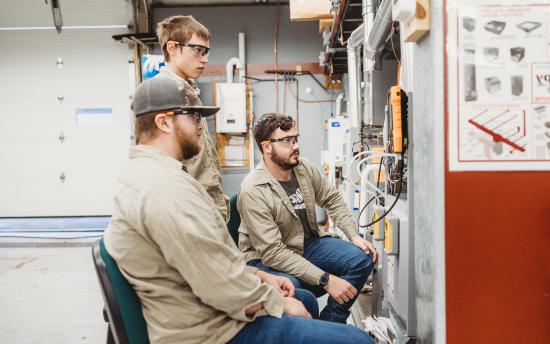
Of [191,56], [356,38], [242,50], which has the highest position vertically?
[242,50]

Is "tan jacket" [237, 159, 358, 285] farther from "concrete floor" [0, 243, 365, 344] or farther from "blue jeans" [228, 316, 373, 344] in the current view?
"concrete floor" [0, 243, 365, 344]

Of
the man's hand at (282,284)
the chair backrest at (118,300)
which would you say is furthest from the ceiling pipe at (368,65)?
the chair backrest at (118,300)

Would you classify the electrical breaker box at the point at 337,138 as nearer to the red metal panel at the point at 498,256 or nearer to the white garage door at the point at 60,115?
the red metal panel at the point at 498,256

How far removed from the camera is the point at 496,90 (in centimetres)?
123

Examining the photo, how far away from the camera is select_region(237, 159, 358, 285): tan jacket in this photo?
82.5 inches

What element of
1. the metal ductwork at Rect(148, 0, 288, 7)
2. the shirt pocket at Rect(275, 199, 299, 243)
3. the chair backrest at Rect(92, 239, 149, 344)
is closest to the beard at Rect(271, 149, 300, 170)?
the shirt pocket at Rect(275, 199, 299, 243)

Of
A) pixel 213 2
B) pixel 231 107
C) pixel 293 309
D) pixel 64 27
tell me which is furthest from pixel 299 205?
pixel 64 27

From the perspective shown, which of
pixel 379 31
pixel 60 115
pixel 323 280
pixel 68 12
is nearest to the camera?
pixel 323 280

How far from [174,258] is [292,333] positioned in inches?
17.5

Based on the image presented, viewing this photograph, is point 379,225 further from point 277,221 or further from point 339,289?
point 277,221

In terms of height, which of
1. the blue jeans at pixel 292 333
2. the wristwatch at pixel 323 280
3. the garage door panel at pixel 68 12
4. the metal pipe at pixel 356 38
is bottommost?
the wristwatch at pixel 323 280

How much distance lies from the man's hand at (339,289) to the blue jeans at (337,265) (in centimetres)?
6

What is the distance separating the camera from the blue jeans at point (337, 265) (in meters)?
2.13

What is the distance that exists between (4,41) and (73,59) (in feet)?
3.91
